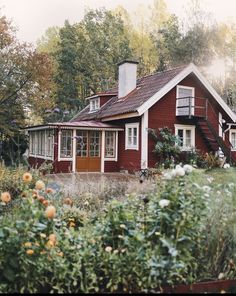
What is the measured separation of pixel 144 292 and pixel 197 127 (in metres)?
16.7

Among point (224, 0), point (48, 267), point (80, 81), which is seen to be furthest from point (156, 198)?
point (224, 0)

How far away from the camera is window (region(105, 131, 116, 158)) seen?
19.7 meters

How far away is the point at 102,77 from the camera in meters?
35.4

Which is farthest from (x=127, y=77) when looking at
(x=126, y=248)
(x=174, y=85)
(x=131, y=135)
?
(x=126, y=248)

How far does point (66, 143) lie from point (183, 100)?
5.92 metres

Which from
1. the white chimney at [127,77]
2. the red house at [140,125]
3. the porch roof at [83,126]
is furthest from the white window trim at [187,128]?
the white chimney at [127,77]

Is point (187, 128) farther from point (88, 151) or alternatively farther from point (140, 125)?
point (88, 151)

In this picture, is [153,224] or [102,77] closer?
[153,224]

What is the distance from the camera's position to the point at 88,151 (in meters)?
19.2

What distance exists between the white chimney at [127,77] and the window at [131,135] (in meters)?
2.46

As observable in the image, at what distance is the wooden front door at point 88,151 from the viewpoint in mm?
19047

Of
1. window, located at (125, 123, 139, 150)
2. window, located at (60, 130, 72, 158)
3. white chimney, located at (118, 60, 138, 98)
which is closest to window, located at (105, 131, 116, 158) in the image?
window, located at (125, 123, 139, 150)

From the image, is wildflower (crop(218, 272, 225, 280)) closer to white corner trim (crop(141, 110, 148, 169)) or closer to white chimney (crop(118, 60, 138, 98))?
white corner trim (crop(141, 110, 148, 169))

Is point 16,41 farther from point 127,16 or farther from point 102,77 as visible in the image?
point 127,16
